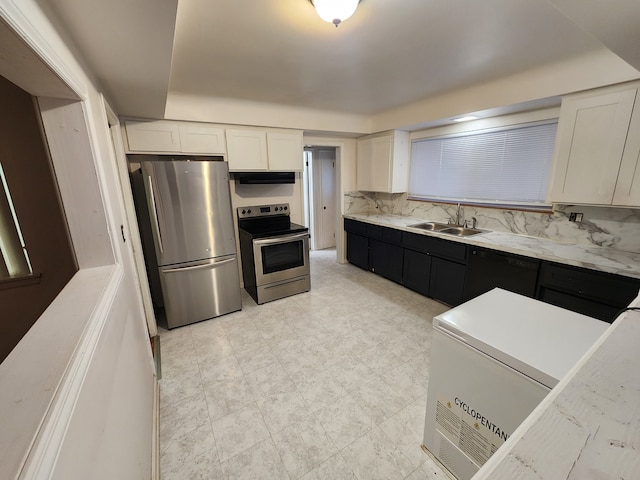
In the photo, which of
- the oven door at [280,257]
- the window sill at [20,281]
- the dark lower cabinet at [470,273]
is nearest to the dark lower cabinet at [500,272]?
the dark lower cabinet at [470,273]

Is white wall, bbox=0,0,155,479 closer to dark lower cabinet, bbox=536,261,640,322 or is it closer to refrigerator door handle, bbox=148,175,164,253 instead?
refrigerator door handle, bbox=148,175,164,253

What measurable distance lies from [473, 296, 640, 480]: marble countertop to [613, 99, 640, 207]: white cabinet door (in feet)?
6.38

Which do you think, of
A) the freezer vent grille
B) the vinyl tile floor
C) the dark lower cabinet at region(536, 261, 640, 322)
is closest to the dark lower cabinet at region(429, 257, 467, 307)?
the vinyl tile floor

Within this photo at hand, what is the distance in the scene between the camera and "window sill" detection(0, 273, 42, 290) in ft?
5.56

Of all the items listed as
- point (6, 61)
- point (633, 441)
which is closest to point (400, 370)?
point (633, 441)

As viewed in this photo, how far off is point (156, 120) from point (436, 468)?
12.2ft

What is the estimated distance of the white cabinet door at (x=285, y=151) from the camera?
341 cm

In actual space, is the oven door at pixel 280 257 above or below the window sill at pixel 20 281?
below

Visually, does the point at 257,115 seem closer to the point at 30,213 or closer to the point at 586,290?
the point at 30,213

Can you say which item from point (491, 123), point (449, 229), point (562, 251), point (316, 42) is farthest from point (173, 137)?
point (562, 251)

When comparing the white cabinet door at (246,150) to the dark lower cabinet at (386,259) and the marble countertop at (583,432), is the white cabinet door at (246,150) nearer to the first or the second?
the dark lower cabinet at (386,259)

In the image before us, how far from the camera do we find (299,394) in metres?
1.96

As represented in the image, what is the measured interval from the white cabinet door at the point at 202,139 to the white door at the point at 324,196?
2244 mm

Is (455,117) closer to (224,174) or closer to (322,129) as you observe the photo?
(322,129)
